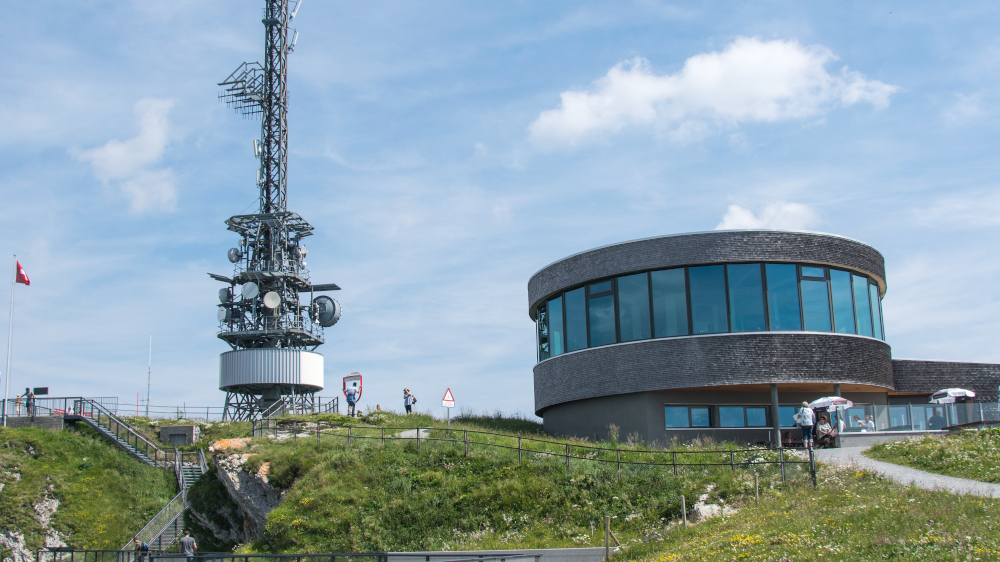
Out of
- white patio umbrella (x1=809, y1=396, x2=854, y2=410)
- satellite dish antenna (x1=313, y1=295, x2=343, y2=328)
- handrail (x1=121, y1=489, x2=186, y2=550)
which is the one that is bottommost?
handrail (x1=121, y1=489, x2=186, y2=550)

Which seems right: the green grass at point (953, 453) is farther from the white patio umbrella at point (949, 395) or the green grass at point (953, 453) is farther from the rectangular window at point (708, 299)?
the rectangular window at point (708, 299)

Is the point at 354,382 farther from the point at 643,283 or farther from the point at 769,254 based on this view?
the point at 769,254

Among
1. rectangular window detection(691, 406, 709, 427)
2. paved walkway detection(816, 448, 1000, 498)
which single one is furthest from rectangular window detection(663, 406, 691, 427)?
paved walkway detection(816, 448, 1000, 498)

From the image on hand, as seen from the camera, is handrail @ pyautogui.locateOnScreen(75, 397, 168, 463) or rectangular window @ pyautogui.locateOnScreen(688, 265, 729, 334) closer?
rectangular window @ pyautogui.locateOnScreen(688, 265, 729, 334)

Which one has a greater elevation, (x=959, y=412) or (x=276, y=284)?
(x=276, y=284)

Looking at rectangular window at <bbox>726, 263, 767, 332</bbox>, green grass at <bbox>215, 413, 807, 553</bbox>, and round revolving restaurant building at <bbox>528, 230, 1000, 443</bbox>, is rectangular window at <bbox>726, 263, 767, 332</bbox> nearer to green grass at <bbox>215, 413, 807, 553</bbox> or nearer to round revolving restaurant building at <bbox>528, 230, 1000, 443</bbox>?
round revolving restaurant building at <bbox>528, 230, 1000, 443</bbox>

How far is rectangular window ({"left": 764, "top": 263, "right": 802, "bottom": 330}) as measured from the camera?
2670cm

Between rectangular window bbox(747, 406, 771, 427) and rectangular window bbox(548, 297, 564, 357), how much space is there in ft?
23.0

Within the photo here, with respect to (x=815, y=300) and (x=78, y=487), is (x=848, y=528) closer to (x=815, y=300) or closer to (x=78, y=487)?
(x=815, y=300)

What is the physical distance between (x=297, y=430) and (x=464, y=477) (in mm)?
8558

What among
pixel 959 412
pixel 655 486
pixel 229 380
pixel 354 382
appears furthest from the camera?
pixel 229 380

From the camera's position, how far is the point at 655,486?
69.2 ft

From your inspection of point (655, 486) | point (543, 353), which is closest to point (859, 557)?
point (655, 486)

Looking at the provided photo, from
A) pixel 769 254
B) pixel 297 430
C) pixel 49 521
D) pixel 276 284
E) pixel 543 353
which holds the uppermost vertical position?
pixel 276 284
